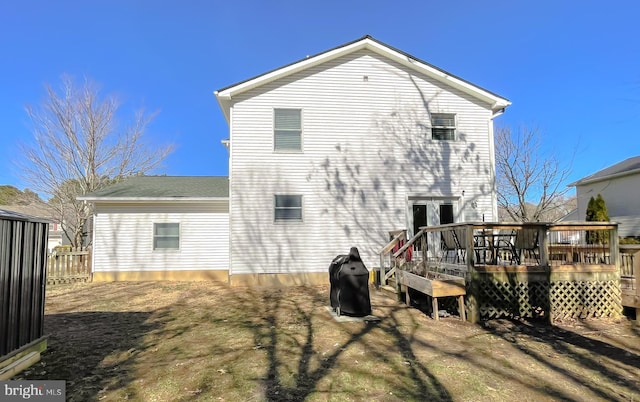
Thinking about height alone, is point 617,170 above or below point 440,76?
below

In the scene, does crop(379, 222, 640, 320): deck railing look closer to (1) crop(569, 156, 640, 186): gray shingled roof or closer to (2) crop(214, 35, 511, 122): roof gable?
(2) crop(214, 35, 511, 122): roof gable

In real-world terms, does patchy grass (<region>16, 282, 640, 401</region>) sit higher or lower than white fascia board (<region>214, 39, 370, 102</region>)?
lower

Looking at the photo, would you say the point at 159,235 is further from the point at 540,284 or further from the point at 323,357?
the point at 540,284

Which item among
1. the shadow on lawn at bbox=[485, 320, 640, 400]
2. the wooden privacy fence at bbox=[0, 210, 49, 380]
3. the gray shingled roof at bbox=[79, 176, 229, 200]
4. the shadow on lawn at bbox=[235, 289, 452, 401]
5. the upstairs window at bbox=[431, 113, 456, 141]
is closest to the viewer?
the shadow on lawn at bbox=[235, 289, 452, 401]

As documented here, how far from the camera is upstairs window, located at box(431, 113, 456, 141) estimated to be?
489 inches

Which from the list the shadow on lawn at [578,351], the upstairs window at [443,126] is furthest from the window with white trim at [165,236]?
the shadow on lawn at [578,351]

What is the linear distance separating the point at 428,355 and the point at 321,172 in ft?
24.4

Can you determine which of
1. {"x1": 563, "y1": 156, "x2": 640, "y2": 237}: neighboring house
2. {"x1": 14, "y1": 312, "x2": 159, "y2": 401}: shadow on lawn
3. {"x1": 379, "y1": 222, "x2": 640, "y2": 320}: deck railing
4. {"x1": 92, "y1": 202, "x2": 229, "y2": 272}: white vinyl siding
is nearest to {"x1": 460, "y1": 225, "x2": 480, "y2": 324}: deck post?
{"x1": 379, "y1": 222, "x2": 640, "y2": 320}: deck railing

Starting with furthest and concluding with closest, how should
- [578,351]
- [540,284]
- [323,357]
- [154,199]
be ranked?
[154,199], [540,284], [578,351], [323,357]

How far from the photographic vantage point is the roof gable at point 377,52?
11.5 metres

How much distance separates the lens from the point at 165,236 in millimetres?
13180

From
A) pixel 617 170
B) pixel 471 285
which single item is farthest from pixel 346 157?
A: pixel 617 170

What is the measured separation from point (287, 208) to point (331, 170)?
1.79 m

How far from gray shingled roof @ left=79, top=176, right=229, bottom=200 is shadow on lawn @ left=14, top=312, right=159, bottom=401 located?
6.06m
